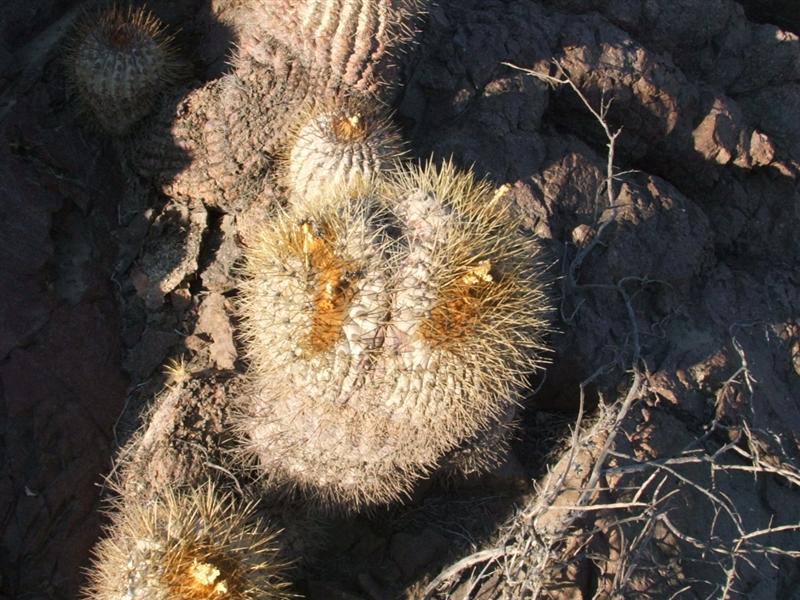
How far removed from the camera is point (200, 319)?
3730 millimetres

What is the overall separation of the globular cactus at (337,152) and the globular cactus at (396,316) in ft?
1.03

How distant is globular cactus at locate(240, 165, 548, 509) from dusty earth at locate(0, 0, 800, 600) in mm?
665

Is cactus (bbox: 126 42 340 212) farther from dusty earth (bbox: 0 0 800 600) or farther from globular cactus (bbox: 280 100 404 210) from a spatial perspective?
globular cactus (bbox: 280 100 404 210)

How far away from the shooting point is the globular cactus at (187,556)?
7.93 feet

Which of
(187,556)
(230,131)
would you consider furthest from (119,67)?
(187,556)

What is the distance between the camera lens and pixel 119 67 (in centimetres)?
358

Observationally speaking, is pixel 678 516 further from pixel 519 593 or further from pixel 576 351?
pixel 519 593

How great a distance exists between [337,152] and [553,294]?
149 cm

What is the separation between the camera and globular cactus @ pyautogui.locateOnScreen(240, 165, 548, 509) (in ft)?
8.41

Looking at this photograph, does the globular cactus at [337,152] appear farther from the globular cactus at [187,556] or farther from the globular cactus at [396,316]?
the globular cactus at [187,556]

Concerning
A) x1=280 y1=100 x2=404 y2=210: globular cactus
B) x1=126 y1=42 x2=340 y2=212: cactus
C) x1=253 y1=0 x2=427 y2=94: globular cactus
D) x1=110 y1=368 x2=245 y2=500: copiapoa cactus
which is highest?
x1=253 y1=0 x2=427 y2=94: globular cactus

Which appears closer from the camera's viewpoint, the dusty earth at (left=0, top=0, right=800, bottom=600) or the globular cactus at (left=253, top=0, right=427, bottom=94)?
the dusty earth at (left=0, top=0, right=800, bottom=600)

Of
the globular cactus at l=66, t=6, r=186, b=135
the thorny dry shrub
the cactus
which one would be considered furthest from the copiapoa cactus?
the globular cactus at l=66, t=6, r=186, b=135

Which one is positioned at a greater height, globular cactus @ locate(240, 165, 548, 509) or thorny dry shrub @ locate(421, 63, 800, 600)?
globular cactus @ locate(240, 165, 548, 509)
